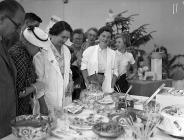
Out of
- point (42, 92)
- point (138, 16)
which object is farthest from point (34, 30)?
point (138, 16)

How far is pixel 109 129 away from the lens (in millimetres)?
1421

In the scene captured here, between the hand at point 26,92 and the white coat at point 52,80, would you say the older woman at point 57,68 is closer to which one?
the white coat at point 52,80

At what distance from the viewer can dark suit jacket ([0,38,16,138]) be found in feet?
4.88

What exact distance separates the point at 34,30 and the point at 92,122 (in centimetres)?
83

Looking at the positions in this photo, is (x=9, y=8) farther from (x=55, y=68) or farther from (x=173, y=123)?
(x=173, y=123)

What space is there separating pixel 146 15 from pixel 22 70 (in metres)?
4.23

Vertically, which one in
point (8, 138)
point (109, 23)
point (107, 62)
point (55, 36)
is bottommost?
point (8, 138)

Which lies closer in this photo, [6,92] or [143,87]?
[6,92]

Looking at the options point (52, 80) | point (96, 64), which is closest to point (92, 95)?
point (52, 80)

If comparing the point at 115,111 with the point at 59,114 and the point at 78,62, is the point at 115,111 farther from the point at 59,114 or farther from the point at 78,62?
the point at 78,62

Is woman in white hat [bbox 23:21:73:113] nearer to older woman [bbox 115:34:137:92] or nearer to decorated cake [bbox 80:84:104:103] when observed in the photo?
decorated cake [bbox 80:84:104:103]

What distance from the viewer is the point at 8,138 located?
1370 mm

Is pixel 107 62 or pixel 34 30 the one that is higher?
pixel 34 30

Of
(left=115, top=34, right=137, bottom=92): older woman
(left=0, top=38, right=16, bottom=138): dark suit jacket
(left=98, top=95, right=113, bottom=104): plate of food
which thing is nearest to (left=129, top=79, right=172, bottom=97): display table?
(left=115, top=34, right=137, bottom=92): older woman
